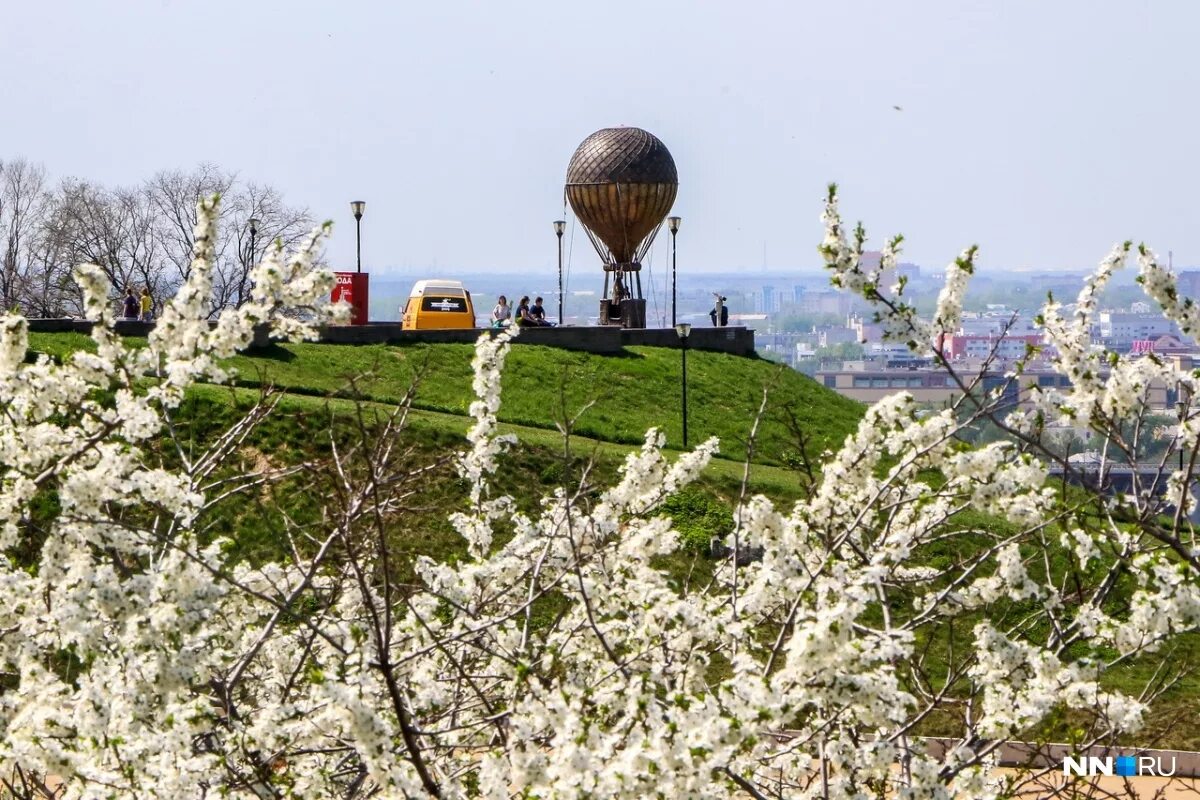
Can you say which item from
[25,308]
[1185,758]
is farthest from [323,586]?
[25,308]

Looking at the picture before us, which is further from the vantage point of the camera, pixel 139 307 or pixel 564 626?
pixel 139 307

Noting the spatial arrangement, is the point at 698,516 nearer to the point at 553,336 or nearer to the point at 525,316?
the point at 553,336

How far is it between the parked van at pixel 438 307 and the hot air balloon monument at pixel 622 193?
5250mm

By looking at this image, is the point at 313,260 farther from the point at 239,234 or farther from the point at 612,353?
the point at 239,234

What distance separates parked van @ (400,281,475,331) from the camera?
38.3m

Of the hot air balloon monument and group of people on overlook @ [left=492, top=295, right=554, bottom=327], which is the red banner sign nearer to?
group of people on overlook @ [left=492, top=295, right=554, bottom=327]

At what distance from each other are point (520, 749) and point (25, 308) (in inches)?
2212

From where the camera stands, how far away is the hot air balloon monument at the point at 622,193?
145ft

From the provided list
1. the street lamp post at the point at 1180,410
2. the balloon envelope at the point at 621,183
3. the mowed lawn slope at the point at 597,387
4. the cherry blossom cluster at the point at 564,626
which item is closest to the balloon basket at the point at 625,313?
the balloon envelope at the point at 621,183

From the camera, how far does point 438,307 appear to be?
38875 mm

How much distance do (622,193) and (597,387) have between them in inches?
493

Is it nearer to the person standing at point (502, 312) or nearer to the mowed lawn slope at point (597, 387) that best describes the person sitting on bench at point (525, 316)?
the person standing at point (502, 312)

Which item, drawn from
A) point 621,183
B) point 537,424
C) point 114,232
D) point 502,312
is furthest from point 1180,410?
point 114,232

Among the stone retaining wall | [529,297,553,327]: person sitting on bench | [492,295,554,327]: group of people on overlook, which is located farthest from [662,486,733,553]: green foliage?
[529,297,553,327]: person sitting on bench
